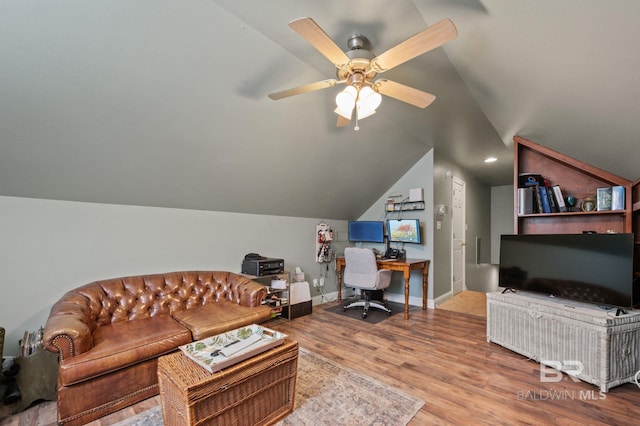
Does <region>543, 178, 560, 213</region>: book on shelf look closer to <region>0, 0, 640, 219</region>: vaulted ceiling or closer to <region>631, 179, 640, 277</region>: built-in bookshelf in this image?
<region>0, 0, 640, 219</region>: vaulted ceiling

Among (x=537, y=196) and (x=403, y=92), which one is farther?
(x=537, y=196)

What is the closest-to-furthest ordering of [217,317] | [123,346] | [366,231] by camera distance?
[123,346] < [217,317] < [366,231]

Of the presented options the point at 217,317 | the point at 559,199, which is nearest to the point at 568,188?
the point at 559,199

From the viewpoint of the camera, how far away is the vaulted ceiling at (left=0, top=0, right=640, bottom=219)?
4.65 feet

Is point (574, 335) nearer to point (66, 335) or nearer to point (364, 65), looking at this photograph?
point (364, 65)

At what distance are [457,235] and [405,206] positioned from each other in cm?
138

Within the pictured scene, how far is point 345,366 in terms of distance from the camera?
2410 millimetres

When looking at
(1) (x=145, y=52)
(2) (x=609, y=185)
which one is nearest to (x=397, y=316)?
(2) (x=609, y=185)

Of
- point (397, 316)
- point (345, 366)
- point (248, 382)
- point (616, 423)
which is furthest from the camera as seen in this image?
point (397, 316)

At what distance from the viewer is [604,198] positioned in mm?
2365

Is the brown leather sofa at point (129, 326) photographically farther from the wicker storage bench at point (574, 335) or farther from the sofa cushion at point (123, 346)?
the wicker storage bench at point (574, 335)

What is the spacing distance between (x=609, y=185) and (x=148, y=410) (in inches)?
161

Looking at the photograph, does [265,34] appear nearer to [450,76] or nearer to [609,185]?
[450,76]

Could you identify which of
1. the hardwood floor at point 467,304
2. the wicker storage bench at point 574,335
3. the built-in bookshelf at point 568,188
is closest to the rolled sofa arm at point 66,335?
the wicker storage bench at point 574,335
